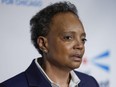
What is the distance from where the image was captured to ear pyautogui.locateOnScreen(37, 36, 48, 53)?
125cm

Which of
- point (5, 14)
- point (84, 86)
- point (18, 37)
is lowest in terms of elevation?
point (84, 86)

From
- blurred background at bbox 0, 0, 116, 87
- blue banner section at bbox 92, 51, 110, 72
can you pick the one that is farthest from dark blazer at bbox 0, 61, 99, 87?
blue banner section at bbox 92, 51, 110, 72

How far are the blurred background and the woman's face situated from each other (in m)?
0.70

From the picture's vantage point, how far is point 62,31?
1207 millimetres

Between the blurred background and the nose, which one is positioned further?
the blurred background

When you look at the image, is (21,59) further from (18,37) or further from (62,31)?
(62,31)

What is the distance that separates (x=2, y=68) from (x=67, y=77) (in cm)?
71

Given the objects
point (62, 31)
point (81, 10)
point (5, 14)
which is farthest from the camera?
point (81, 10)

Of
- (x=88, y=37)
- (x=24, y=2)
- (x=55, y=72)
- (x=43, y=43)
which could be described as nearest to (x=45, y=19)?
(x=43, y=43)

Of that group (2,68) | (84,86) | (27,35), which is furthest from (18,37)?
(84,86)

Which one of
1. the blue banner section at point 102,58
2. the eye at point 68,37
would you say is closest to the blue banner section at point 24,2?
the blue banner section at point 102,58

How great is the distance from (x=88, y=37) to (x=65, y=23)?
40.6 inches

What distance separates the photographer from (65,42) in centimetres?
119

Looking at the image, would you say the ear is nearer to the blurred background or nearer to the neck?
the neck
